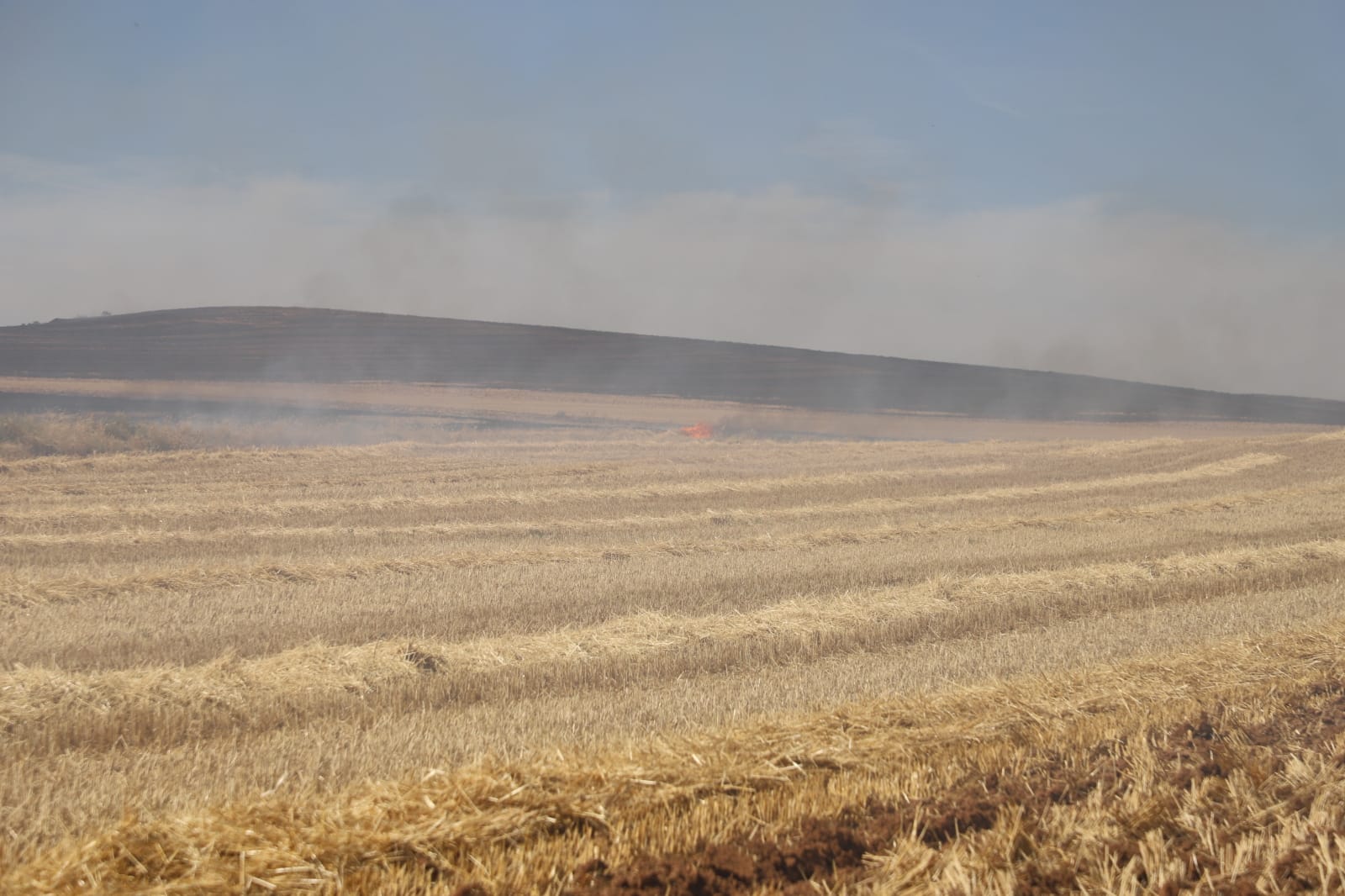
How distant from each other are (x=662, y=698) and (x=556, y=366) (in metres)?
37.8

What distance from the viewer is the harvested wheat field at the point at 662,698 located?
12.4 feet

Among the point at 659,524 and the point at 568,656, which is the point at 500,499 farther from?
the point at 568,656

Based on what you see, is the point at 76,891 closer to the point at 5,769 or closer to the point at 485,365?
the point at 5,769

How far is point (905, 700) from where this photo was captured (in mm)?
6203

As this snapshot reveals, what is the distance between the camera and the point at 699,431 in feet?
99.3

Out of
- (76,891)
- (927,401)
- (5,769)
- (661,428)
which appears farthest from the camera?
(927,401)

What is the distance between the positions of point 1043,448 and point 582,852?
2470cm

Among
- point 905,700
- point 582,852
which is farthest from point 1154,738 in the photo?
point 582,852

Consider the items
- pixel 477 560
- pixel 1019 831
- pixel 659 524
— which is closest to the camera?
pixel 1019 831

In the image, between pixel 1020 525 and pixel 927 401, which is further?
pixel 927 401

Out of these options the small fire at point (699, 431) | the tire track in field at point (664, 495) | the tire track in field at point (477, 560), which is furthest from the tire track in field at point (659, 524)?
the small fire at point (699, 431)

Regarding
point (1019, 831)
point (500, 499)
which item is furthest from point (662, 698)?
point (500, 499)

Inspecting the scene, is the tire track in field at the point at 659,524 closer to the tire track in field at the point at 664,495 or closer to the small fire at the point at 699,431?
the tire track in field at the point at 664,495

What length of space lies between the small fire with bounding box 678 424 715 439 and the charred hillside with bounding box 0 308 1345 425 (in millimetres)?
8372
